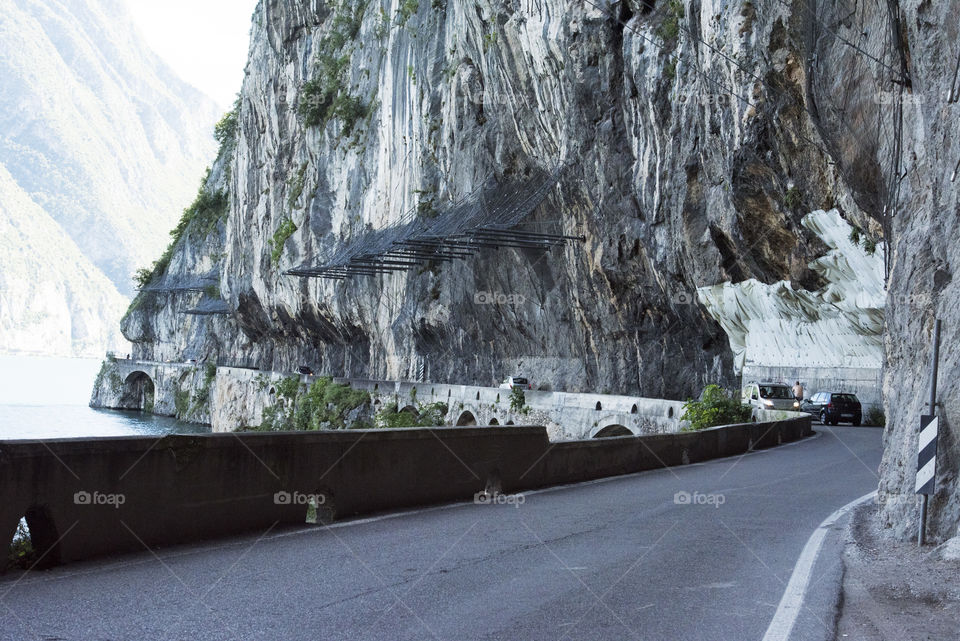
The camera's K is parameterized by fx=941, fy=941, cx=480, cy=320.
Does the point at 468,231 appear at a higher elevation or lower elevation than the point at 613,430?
higher

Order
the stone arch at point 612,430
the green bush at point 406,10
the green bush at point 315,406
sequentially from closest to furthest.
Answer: the stone arch at point 612,430 → the green bush at point 315,406 → the green bush at point 406,10

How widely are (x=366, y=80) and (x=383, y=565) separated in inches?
2228

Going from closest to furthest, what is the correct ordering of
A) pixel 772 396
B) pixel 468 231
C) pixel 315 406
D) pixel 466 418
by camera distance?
pixel 772 396, pixel 466 418, pixel 468 231, pixel 315 406

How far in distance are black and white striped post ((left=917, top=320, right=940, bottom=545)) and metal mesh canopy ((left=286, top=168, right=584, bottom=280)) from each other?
29.2m

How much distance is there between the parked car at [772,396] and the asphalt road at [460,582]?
20686 mm

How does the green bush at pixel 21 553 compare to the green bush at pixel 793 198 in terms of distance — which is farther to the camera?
the green bush at pixel 793 198

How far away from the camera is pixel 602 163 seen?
35688 millimetres

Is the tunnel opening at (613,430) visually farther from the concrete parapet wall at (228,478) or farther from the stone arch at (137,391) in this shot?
the stone arch at (137,391)

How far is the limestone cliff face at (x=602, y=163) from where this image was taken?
13.9 meters

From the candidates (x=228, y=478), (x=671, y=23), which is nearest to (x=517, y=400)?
(x=671, y=23)

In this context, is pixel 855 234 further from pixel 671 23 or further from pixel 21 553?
pixel 21 553

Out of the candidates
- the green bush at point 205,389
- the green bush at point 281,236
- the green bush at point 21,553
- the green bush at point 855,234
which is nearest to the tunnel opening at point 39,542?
the green bush at point 21,553

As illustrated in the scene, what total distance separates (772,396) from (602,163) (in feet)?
35.5

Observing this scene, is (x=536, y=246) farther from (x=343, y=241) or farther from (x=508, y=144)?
(x=343, y=241)
